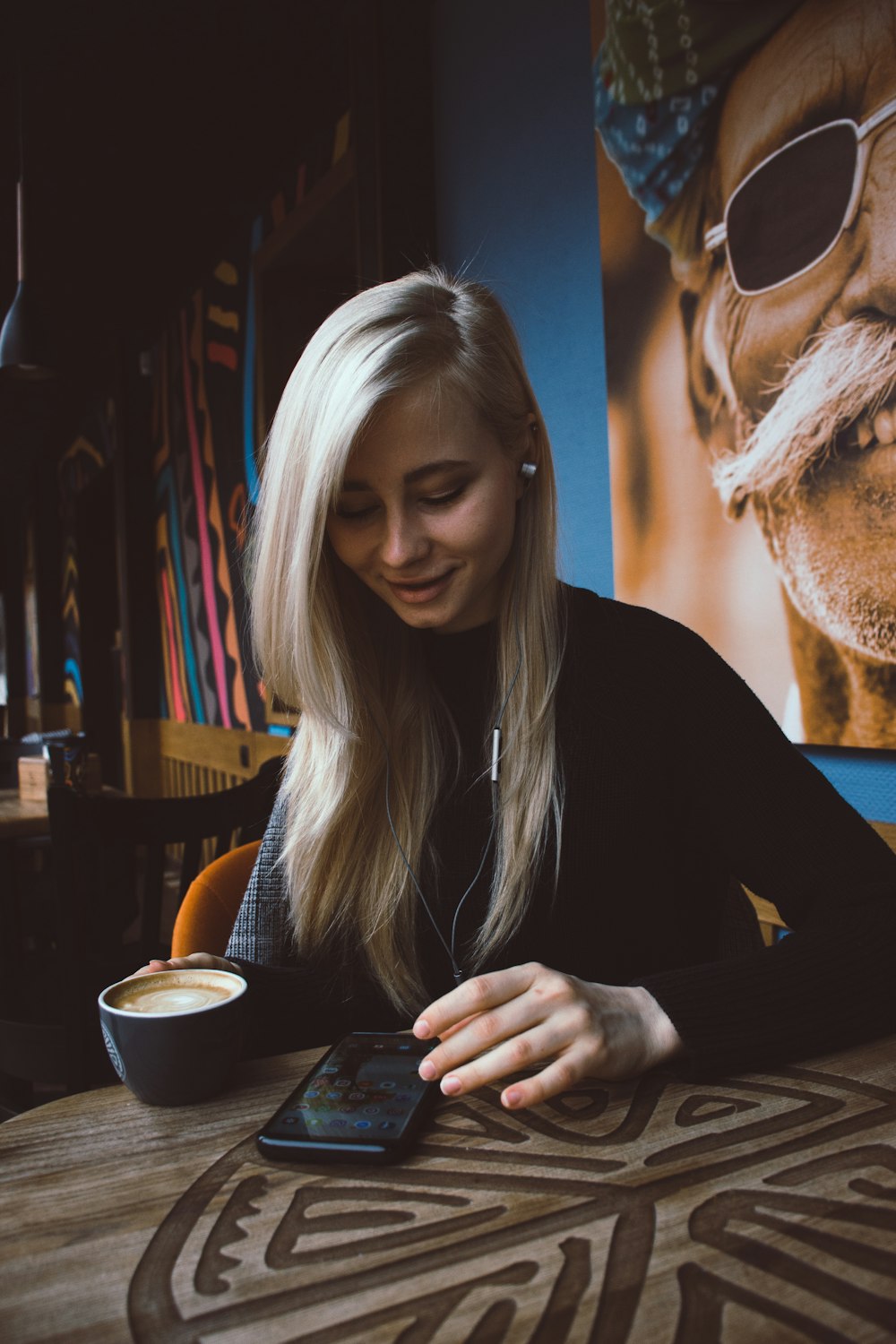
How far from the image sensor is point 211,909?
4.10 feet

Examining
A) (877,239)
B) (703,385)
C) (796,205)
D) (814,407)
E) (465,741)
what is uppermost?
(796,205)

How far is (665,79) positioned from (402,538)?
52.1 inches

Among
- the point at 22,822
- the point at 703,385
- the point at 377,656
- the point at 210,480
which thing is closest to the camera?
the point at 377,656

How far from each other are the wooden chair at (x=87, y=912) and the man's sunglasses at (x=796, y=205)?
47.2 inches

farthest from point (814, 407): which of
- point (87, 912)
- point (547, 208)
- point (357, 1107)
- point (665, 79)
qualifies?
point (87, 912)

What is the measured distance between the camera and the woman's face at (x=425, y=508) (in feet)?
3.45

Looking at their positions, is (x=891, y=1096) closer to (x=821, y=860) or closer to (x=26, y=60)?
(x=821, y=860)

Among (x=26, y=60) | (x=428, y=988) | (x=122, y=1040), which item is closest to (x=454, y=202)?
(x=26, y=60)

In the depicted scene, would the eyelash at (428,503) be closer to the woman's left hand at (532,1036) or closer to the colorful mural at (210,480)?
the woman's left hand at (532,1036)

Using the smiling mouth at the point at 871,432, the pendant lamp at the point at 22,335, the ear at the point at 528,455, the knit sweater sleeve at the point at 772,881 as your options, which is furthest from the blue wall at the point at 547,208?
the pendant lamp at the point at 22,335

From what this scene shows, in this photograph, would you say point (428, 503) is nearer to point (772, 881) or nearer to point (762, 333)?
point (772, 881)

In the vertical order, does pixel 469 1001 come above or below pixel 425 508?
below

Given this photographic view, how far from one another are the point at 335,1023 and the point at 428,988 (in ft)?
0.45

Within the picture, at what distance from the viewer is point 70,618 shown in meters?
8.91
